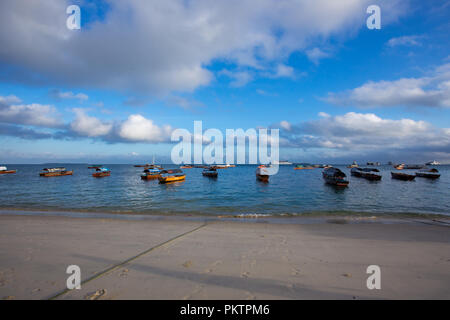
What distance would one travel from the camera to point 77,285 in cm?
503

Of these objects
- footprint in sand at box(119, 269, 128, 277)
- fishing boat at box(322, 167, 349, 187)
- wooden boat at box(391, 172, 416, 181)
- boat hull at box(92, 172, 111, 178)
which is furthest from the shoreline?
boat hull at box(92, 172, 111, 178)

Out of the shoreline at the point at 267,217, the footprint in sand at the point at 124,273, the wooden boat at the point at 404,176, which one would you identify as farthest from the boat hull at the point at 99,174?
the wooden boat at the point at 404,176

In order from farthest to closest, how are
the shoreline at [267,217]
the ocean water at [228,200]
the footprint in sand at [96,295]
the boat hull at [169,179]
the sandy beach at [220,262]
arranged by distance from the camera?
the boat hull at [169,179], the ocean water at [228,200], the shoreline at [267,217], the sandy beach at [220,262], the footprint in sand at [96,295]

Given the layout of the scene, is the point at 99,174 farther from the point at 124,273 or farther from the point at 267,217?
the point at 124,273

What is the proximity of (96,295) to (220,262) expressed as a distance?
3.32 m

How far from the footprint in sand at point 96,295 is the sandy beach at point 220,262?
20 millimetres

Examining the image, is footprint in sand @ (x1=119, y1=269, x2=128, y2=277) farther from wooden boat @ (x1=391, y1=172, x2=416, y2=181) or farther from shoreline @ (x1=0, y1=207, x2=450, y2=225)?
wooden boat @ (x1=391, y1=172, x2=416, y2=181)

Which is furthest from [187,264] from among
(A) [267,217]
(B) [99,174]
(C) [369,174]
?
(B) [99,174]

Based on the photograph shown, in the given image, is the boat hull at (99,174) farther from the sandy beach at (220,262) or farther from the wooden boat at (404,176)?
the wooden boat at (404,176)

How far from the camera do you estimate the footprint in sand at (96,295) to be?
4455 millimetres

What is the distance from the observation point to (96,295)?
4.54 metres
